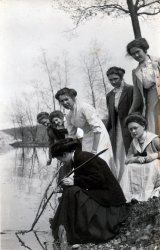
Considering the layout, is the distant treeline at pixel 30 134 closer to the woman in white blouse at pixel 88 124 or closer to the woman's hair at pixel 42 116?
the woman's hair at pixel 42 116

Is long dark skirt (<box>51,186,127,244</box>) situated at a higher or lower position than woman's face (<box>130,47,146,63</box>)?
lower

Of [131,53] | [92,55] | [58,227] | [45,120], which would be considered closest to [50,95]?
[45,120]

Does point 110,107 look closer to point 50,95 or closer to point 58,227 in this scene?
point 50,95

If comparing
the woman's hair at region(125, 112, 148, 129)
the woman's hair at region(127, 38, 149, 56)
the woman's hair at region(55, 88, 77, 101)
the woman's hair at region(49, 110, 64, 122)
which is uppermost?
the woman's hair at region(127, 38, 149, 56)

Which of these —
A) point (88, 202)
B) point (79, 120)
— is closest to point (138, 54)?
point (79, 120)

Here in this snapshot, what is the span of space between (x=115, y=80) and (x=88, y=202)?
3.54ft

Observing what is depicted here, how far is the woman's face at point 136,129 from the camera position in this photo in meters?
4.29

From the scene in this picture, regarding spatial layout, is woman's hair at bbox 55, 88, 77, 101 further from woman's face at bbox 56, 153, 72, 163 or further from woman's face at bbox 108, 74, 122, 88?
woman's face at bbox 56, 153, 72, 163

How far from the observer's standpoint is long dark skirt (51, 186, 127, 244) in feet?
13.0

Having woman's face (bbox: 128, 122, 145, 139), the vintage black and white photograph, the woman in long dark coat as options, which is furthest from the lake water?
woman's face (bbox: 128, 122, 145, 139)

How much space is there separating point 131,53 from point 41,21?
32.8 inches

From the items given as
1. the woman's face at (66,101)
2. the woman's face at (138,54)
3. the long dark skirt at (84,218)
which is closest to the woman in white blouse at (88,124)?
the woman's face at (66,101)

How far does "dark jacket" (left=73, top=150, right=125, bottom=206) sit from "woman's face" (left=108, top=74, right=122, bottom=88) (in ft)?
2.24

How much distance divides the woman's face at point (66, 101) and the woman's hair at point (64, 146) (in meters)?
0.31
